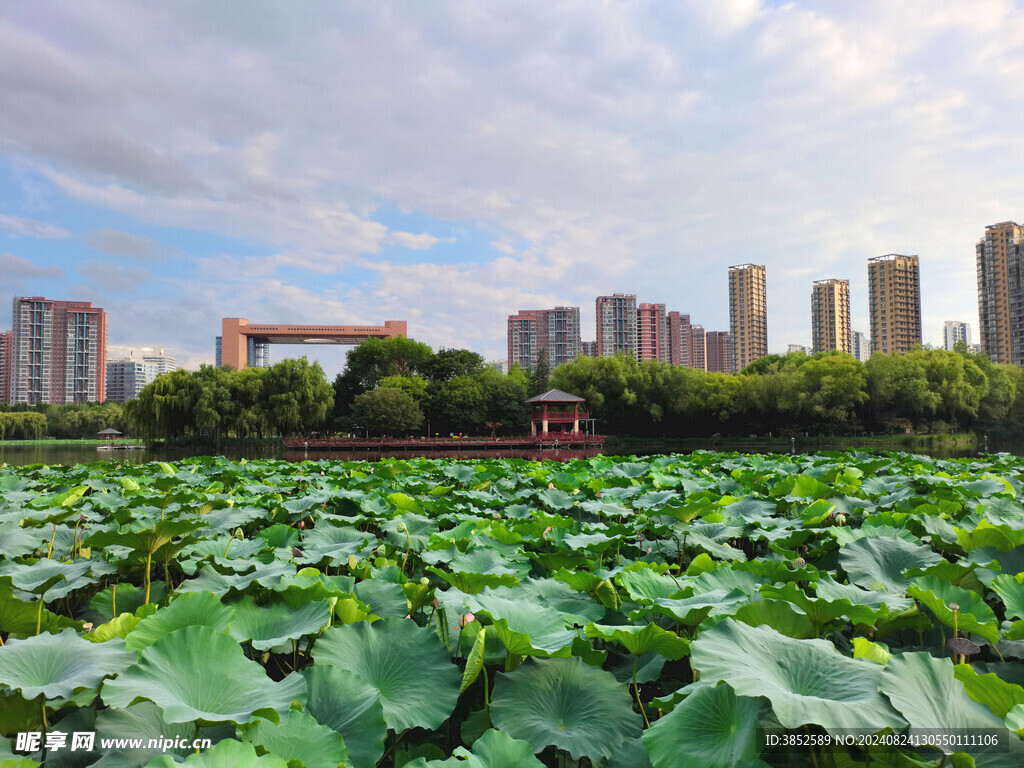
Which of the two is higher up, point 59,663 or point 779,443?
point 59,663

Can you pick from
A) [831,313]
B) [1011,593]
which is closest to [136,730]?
[1011,593]

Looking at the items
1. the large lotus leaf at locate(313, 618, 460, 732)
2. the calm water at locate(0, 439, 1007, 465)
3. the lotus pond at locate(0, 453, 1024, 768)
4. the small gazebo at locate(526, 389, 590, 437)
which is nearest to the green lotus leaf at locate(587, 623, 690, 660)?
the lotus pond at locate(0, 453, 1024, 768)

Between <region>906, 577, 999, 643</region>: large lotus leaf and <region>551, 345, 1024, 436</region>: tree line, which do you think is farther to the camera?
<region>551, 345, 1024, 436</region>: tree line

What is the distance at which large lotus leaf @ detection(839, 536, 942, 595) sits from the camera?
1.40 metres

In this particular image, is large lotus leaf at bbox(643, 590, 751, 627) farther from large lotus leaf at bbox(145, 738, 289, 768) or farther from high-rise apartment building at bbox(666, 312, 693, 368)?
high-rise apartment building at bbox(666, 312, 693, 368)

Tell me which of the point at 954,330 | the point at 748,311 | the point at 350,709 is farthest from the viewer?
the point at 954,330

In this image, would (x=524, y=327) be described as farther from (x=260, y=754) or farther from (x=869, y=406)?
(x=260, y=754)

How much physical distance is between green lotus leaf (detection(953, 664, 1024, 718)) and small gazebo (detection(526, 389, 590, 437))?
89.2ft

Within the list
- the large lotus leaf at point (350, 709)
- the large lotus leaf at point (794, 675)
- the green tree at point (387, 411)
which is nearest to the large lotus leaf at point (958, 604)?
the large lotus leaf at point (794, 675)

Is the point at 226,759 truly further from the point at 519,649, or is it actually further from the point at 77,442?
the point at 77,442

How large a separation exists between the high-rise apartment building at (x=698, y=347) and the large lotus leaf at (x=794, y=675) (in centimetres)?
8004

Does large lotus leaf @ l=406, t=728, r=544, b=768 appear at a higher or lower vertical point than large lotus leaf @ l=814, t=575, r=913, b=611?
lower

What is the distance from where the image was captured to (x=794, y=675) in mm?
804

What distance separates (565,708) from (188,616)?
66 cm
